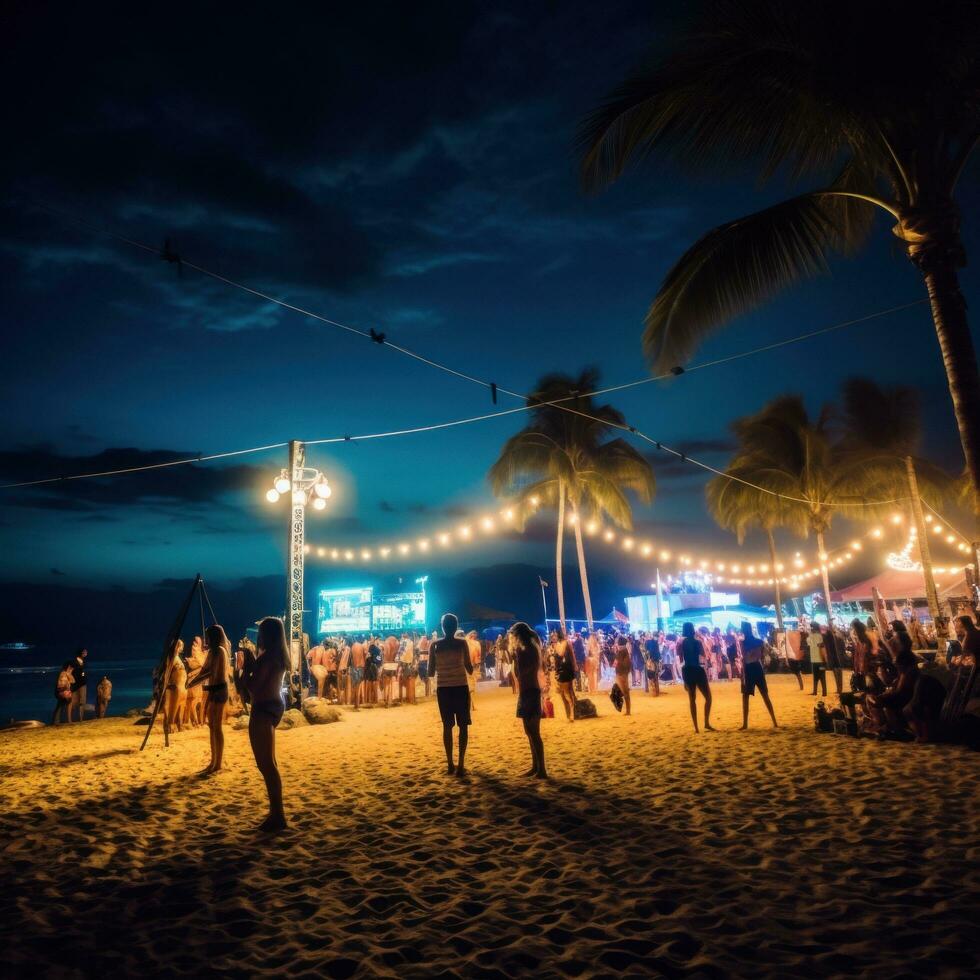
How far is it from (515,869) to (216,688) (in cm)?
524

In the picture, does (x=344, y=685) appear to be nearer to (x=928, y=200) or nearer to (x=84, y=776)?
(x=84, y=776)

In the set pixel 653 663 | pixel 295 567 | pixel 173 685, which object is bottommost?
pixel 653 663

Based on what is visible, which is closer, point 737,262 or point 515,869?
point 515,869

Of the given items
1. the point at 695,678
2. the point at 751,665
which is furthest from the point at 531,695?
the point at 751,665

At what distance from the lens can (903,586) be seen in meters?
24.3

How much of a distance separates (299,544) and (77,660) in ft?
22.8

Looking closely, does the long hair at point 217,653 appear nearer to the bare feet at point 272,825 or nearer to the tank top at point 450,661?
the tank top at point 450,661

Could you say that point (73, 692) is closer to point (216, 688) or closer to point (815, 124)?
point (216, 688)

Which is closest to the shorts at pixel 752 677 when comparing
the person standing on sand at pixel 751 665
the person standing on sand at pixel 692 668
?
the person standing on sand at pixel 751 665

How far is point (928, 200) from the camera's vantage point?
538cm

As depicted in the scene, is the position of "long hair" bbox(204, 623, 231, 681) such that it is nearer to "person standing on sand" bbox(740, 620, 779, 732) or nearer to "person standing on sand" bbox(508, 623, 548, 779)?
"person standing on sand" bbox(508, 623, 548, 779)

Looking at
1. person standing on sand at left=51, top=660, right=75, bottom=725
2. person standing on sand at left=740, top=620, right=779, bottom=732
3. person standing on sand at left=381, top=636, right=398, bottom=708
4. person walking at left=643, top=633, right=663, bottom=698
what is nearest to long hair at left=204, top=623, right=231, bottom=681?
person standing on sand at left=740, top=620, right=779, bottom=732

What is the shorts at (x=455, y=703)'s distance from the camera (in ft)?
22.6

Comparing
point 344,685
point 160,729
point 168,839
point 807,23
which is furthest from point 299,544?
point 807,23
